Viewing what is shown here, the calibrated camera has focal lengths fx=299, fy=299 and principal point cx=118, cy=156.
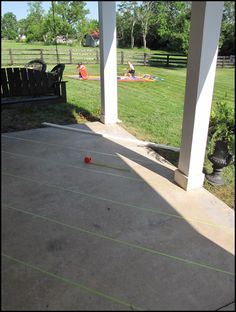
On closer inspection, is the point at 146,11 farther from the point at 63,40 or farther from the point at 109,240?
the point at 109,240

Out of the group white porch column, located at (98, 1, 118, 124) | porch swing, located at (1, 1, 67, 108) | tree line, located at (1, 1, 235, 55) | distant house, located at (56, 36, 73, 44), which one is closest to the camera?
tree line, located at (1, 1, 235, 55)

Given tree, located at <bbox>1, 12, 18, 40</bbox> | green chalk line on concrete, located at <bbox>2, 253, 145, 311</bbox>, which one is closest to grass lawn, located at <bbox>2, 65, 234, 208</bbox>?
green chalk line on concrete, located at <bbox>2, 253, 145, 311</bbox>

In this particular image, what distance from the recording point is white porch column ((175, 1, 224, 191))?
2.71m

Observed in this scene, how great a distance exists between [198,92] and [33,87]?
2.58m

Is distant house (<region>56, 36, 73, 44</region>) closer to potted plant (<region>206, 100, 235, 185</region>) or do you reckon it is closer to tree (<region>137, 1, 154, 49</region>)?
tree (<region>137, 1, 154, 49</region>)

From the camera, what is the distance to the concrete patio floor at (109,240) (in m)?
1.99

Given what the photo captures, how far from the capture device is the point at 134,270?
2.30m

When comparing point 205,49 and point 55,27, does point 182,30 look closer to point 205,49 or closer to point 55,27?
point 205,49

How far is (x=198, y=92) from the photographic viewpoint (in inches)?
119

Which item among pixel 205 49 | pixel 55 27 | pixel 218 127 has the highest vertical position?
pixel 55 27

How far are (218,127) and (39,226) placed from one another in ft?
7.01

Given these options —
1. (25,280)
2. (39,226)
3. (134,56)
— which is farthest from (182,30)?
(134,56)

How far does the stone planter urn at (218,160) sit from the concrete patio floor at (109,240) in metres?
0.19

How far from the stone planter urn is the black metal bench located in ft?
7.88
